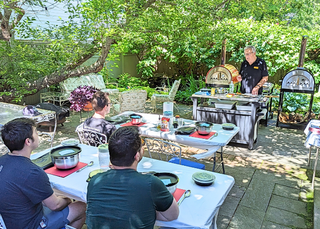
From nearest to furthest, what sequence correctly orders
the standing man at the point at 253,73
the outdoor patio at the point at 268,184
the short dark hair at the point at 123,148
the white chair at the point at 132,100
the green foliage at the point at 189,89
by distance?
the short dark hair at the point at 123,148 → the outdoor patio at the point at 268,184 → the standing man at the point at 253,73 → the white chair at the point at 132,100 → the green foliage at the point at 189,89

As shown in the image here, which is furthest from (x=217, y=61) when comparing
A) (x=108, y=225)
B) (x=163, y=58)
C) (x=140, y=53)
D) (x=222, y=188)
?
(x=108, y=225)

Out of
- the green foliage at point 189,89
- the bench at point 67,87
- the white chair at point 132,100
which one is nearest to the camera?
the white chair at point 132,100

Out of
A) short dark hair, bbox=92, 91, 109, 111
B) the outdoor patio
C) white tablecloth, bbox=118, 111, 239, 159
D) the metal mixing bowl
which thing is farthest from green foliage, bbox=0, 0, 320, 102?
the metal mixing bowl

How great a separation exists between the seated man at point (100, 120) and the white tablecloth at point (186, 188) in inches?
22.7

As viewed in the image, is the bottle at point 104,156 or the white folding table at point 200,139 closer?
the bottle at point 104,156

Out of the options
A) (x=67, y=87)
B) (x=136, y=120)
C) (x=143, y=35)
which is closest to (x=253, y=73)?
(x=143, y=35)

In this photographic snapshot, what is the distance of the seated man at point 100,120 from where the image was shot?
3488 millimetres

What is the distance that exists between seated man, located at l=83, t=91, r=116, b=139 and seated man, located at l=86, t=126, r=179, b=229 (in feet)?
5.60

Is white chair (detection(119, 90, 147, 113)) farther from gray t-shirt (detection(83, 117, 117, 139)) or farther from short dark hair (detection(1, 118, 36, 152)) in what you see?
short dark hair (detection(1, 118, 36, 152))

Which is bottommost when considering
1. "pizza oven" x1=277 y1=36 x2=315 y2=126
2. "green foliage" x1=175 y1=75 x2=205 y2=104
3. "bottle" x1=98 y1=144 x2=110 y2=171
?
"green foliage" x1=175 y1=75 x2=205 y2=104

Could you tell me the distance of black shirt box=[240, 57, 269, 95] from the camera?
231 inches

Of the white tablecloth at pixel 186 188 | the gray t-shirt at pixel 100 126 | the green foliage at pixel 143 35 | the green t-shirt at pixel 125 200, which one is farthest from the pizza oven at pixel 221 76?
the green t-shirt at pixel 125 200

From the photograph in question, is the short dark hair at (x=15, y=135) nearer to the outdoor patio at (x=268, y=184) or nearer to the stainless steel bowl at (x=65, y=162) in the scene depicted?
the stainless steel bowl at (x=65, y=162)

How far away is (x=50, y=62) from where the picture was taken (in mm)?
6914
